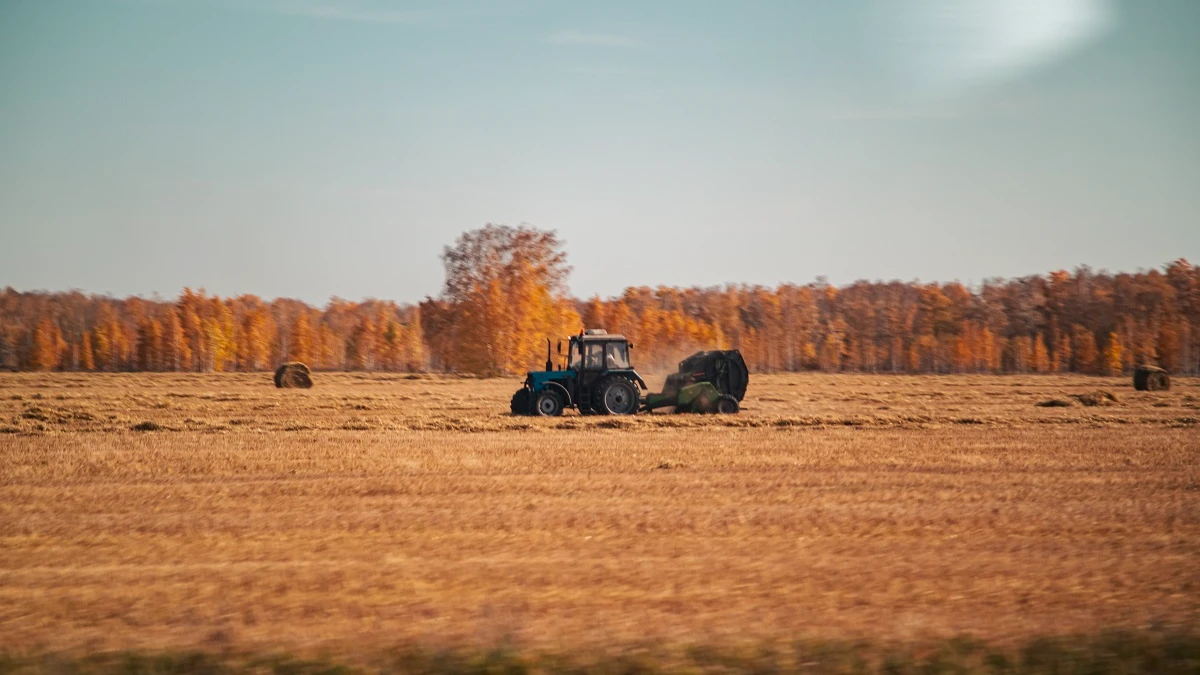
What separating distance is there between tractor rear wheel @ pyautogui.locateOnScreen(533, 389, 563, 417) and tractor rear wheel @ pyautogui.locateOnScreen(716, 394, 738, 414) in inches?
150

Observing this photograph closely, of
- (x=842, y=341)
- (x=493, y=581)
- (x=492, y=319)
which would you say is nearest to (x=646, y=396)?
(x=493, y=581)

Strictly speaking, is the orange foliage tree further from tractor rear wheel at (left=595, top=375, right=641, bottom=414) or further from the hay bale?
tractor rear wheel at (left=595, top=375, right=641, bottom=414)

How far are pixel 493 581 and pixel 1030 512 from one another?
20.9 feet

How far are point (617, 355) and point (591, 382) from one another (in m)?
0.91

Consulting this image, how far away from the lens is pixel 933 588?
7.58 m

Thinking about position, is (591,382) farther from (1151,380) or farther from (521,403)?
(1151,380)

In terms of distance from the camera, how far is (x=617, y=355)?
75.4 feet

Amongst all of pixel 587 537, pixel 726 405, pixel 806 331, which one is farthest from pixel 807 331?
pixel 587 537

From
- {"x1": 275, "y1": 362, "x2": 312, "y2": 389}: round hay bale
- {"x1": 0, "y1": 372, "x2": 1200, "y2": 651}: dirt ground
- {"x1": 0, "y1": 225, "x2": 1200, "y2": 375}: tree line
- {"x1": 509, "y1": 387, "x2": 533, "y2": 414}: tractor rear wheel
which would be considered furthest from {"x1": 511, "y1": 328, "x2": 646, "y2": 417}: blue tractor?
{"x1": 0, "y1": 225, "x2": 1200, "y2": 375}: tree line

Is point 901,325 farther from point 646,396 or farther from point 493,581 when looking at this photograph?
point 493,581

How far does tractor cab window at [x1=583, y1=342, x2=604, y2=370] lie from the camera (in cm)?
2281

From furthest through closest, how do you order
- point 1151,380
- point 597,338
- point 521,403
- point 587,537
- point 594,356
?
1. point 1151,380
2. point 521,403
3. point 594,356
4. point 597,338
5. point 587,537

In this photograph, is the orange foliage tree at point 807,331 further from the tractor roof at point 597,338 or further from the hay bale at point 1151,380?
the tractor roof at point 597,338

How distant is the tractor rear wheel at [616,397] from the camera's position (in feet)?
74.1
